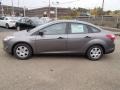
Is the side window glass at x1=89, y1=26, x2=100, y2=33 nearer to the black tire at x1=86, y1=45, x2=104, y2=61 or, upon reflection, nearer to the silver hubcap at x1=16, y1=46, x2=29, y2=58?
the black tire at x1=86, y1=45, x2=104, y2=61

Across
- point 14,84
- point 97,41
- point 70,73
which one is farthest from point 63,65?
point 14,84

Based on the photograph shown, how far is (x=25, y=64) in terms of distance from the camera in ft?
19.7

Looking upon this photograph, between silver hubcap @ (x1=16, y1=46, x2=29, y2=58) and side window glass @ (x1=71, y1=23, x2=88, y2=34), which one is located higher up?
side window glass @ (x1=71, y1=23, x2=88, y2=34)

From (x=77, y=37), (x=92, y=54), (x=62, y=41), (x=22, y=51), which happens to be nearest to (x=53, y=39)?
(x=62, y=41)

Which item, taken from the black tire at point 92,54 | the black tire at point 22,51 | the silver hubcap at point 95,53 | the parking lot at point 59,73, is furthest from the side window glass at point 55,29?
the silver hubcap at point 95,53

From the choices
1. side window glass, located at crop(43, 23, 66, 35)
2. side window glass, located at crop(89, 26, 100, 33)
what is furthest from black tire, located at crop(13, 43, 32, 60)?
side window glass, located at crop(89, 26, 100, 33)

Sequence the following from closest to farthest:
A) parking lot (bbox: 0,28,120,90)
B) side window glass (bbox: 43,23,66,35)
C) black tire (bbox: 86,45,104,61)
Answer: parking lot (bbox: 0,28,120,90) → side window glass (bbox: 43,23,66,35) → black tire (bbox: 86,45,104,61)

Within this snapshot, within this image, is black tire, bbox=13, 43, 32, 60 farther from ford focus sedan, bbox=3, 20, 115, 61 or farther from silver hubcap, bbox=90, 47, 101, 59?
silver hubcap, bbox=90, 47, 101, 59

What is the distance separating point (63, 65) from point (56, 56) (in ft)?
3.69

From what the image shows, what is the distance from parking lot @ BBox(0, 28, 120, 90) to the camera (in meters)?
4.39

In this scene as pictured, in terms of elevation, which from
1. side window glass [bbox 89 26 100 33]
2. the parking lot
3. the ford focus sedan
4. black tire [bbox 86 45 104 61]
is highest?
side window glass [bbox 89 26 100 33]

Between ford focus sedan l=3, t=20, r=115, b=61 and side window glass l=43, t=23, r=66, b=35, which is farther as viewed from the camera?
side window glass l=43, t=23, r=66, b=35

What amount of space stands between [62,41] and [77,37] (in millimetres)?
582

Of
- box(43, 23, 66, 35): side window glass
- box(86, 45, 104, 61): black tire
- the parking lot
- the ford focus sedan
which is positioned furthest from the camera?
box(86, 45, 104, 61): black tire
